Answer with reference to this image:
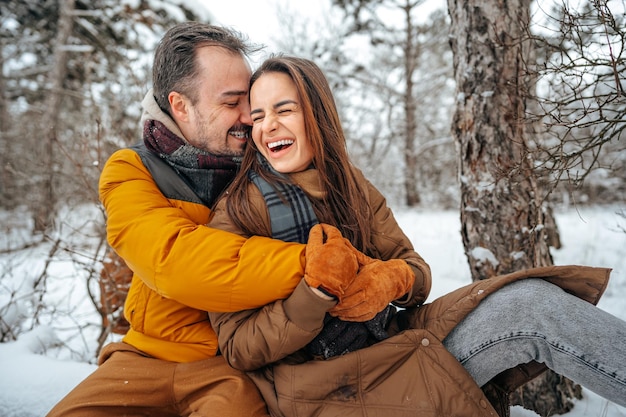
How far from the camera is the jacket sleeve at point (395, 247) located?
1695mm

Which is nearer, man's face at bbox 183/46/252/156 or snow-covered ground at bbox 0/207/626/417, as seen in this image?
man's face at bbox 183/46/252/156

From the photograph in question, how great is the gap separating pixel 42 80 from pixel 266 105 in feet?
41.4

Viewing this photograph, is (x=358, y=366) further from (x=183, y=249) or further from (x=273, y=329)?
(x=183, y=249)

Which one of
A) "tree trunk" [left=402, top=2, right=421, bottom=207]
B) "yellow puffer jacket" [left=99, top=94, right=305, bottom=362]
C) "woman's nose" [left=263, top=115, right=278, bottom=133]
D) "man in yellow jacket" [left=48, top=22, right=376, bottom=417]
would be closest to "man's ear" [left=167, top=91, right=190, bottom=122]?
"man in yellow jacket" [left=48, top=22, right=376, bottom=417]

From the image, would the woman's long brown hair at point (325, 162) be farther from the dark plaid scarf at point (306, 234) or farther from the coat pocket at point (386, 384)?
the coat pocket at point (386, 384)

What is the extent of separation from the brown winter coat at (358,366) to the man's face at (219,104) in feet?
2.88

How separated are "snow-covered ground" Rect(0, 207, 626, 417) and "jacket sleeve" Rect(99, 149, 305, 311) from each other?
4.01 feet

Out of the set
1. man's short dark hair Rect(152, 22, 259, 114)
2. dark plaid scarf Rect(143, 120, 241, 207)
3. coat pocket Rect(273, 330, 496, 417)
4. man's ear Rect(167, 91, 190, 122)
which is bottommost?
coat pocket Rect(273, 330, 496, 417)

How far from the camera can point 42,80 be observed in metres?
11.2

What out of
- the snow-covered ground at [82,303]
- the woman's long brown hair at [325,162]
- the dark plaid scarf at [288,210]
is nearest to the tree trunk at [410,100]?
the snow-covered ground at [82,303]

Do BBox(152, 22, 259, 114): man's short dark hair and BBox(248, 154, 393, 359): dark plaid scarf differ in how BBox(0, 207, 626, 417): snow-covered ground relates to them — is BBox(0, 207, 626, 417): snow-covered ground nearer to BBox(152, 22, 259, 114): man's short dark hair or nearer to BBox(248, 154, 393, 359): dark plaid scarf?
BBox(248, 154, 393, 359): dark plaid scarf

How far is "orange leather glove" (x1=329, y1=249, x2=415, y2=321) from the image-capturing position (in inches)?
55.0

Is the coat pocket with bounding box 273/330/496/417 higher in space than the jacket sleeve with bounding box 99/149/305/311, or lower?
lower

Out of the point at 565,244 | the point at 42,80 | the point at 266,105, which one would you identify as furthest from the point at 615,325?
the point at 42,80
